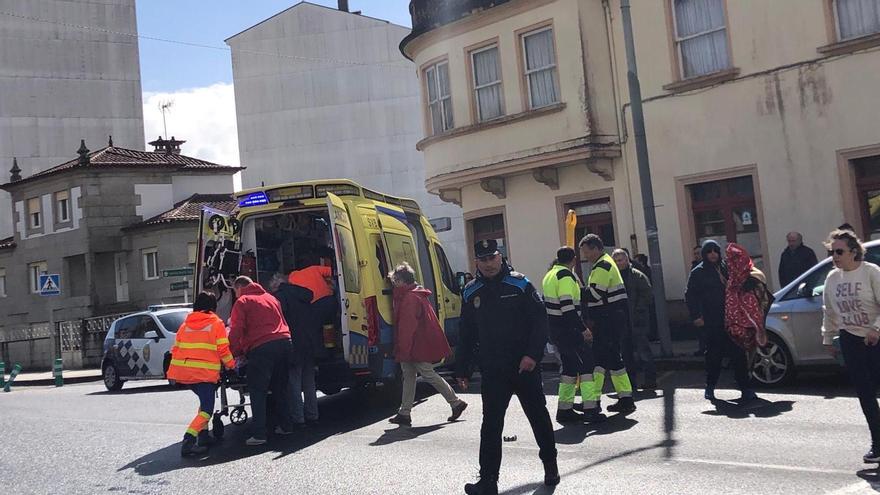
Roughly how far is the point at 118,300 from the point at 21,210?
282 inches

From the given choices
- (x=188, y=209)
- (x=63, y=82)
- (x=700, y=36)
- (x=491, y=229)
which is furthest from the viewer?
(x=63, y=82)

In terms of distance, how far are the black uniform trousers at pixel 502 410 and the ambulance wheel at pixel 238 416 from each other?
5369 millimetres

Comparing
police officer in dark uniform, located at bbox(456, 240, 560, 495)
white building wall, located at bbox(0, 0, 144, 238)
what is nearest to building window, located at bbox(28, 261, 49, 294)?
white building wall, located at bbox(0, 0, 144, 238)

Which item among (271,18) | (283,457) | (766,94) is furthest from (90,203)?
(283,457)

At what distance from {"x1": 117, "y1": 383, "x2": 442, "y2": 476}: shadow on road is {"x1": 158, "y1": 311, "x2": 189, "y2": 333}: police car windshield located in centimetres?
768

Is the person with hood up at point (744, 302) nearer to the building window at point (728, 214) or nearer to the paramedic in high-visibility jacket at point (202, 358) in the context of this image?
the paramedic in high-visibility jacket at point (202, 358)

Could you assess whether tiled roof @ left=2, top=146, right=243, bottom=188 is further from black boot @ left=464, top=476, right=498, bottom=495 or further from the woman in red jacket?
black boot @ left=464, top=476, right=498, bottom=495

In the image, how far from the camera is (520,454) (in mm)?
8695

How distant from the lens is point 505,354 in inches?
283

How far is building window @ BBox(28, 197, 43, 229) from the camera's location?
4381 centimetres

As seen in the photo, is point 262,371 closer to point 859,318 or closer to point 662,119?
point 859,318

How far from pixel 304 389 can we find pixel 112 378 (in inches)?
461

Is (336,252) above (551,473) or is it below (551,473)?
above

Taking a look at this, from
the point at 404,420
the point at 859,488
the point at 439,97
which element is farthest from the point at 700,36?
the point at 859,488
